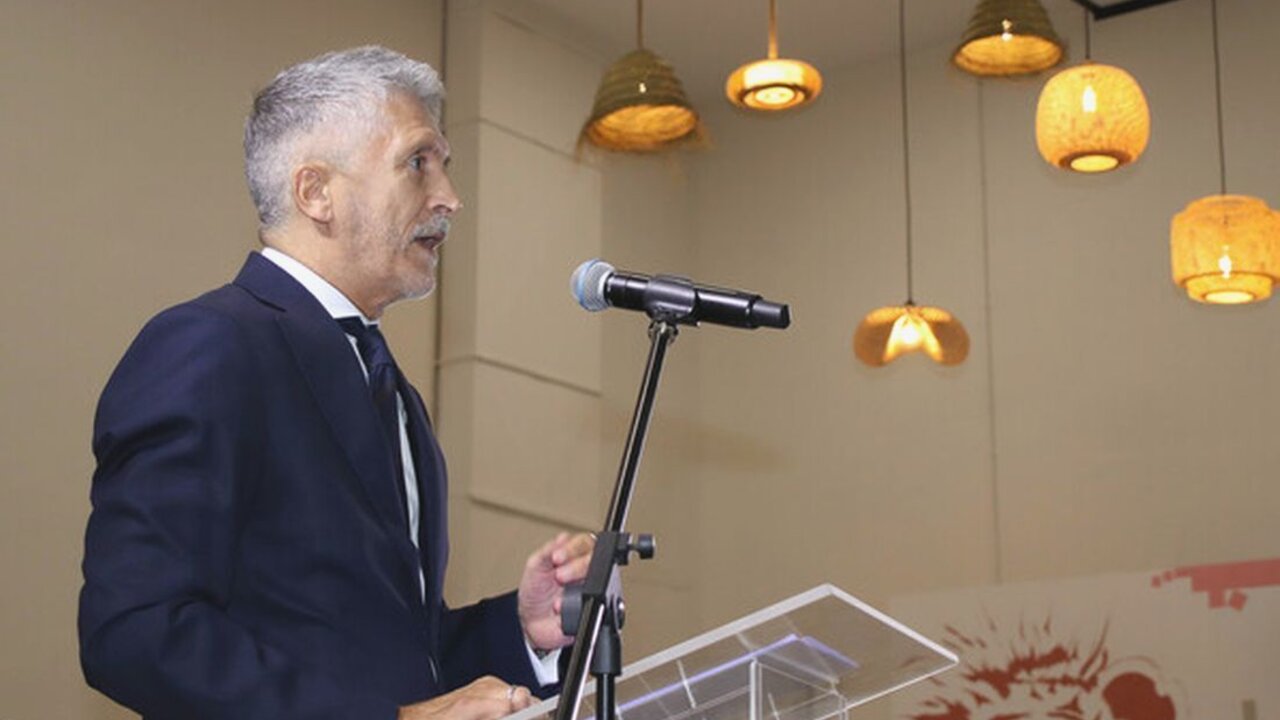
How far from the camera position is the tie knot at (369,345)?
7.35 feet

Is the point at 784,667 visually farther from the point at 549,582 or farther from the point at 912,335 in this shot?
the point at 912,335

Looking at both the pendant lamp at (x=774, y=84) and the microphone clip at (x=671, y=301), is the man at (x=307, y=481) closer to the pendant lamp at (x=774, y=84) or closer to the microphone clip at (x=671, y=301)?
the microphone clip at (x=671, y=301)

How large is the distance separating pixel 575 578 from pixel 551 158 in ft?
22.4

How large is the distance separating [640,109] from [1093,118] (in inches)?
59.9

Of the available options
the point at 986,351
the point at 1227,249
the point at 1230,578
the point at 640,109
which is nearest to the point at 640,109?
the point at 640,109

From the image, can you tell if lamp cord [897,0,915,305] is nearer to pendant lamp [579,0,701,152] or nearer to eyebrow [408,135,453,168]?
pendant lamp [579,0,701,152]

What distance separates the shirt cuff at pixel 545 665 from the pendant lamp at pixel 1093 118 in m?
4.87

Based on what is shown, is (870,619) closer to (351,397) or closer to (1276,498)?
(351,397)

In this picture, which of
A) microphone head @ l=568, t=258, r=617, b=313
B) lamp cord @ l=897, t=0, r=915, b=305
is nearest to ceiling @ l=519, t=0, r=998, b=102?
lamp cord @ l=897, t=0, r=915, b=305

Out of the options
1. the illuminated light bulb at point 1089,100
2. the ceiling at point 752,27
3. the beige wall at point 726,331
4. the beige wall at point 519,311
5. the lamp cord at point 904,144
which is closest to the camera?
the illuminated light bulb at point 1089,100

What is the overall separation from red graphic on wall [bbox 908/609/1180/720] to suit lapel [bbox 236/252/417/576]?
631 cm

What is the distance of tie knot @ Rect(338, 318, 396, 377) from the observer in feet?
7.35

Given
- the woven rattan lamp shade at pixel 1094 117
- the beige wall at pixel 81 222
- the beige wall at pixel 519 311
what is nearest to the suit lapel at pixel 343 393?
the beige wall at pixel 81 222

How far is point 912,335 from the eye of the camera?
312 inches
